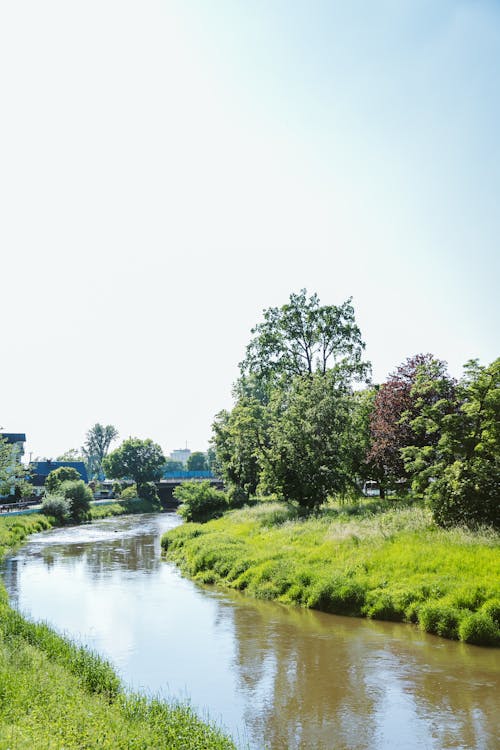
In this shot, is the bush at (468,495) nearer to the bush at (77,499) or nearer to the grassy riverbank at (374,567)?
the grassy riverbank at (374,567)

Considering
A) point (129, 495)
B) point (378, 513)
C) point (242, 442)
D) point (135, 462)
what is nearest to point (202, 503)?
point (242, 442)

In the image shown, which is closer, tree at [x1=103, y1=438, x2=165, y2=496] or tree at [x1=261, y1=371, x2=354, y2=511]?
tree at [x1=261, y1=371, x2=354, y2=511]

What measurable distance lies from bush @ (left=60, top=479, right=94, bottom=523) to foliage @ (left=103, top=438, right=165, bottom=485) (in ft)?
133

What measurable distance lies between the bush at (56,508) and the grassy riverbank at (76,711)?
49.6m

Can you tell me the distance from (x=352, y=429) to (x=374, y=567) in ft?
57.8

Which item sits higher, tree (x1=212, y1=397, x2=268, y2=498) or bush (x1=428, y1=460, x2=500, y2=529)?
tree (x1=212, y1=397, x2=268, y2=498)

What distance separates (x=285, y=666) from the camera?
1565cm

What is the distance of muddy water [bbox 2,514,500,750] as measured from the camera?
11.8m

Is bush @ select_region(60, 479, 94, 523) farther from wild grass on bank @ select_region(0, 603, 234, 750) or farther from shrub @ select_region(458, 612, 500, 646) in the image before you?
shrub @ select_region(458, 612, 500, 646)

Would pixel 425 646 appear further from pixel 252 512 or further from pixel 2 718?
pixel 252 512

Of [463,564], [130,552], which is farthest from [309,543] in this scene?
[130,552]

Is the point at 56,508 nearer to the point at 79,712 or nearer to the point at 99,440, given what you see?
the point at 79,712

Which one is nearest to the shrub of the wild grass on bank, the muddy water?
the muddy water

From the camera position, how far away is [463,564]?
1983 cm
